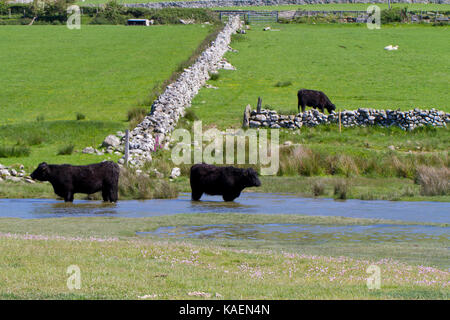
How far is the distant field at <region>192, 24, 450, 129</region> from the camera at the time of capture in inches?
1886

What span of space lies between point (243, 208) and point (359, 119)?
1885 cm

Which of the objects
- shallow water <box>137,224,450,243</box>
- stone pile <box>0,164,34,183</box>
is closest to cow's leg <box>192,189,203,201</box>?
shallow water <box>137,224,450,243</box>

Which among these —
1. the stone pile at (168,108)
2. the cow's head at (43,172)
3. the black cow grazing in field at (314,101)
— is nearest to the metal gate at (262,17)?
the stone pile at (168,108)

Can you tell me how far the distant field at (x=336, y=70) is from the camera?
47906mm

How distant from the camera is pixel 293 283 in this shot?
39.6 feet

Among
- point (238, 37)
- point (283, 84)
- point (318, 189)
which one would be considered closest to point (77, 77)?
point (283, 84)

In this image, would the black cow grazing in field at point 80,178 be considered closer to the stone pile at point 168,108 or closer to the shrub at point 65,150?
the stone pile at point 168,108

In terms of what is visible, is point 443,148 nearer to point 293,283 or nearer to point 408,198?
point 408,198

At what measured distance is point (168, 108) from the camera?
4097 cm

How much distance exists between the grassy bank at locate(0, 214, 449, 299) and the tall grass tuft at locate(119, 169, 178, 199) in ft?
31.5

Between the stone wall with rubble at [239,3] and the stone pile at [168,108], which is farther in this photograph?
the stone wall with rubble at [239,3]

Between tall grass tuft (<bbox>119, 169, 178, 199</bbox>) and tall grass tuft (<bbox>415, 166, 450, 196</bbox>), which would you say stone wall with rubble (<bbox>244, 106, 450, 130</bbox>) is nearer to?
tall grass tuft (<bbox>415, 166, 450, 196</bbox>)

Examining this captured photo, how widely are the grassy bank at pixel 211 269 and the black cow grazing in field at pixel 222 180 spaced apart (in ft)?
30.2
